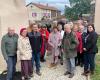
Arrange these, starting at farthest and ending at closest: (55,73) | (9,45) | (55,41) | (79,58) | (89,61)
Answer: (79,58) < (55,41) < (55,73) < (89,61) < (9,45)

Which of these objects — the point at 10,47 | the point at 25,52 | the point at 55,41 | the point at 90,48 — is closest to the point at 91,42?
the point at 90,48

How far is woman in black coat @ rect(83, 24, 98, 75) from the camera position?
790 centimetres

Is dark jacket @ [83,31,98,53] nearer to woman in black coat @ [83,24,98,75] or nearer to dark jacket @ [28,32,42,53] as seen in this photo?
woman in black coat @ [83,24,98,75]

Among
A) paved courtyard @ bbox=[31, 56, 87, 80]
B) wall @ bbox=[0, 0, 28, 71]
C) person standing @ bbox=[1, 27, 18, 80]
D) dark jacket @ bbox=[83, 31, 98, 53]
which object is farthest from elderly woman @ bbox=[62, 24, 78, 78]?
wall @ bbox=[0, 0, 28, 71]

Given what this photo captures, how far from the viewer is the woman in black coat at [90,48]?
7902mm

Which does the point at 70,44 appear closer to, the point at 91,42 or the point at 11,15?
the point at 91,42

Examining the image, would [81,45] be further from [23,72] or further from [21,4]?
[21,4]

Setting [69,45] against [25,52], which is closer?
[25,52]

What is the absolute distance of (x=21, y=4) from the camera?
959 cm

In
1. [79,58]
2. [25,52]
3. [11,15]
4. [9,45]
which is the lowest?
[79,58]

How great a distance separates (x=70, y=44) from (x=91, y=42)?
621 millimetres

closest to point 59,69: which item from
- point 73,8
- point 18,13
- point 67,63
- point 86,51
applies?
point 67,63

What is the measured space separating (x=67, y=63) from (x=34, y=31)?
4.77 feet

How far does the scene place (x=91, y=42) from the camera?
26.0 feet
